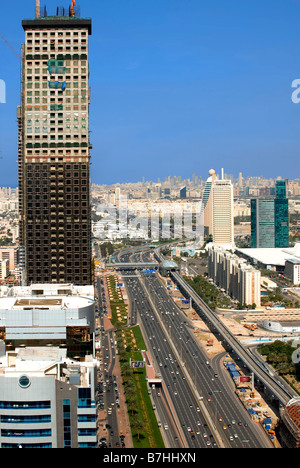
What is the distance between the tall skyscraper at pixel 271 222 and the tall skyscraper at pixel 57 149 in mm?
33883

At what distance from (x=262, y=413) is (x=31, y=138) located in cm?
1110

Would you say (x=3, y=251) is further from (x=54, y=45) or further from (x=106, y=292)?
(x=54, y=45)

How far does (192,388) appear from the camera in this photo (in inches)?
732

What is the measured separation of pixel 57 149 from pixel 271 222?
Answer: 3479 cm

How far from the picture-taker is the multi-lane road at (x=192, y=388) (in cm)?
1508

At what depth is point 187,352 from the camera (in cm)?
2270

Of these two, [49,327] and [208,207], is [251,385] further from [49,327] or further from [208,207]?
[208,207]

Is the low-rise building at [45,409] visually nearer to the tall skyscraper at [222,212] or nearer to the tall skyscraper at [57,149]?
the tall skyscraper at [57,149]

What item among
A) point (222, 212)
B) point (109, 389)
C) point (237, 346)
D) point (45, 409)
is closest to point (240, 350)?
point (237, 346)

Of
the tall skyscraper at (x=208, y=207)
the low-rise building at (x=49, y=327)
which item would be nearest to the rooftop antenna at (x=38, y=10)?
the low-rise building at (x=49, y=327)

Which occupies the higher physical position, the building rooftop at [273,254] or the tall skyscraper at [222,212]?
the tall skyscraper at [222,212]

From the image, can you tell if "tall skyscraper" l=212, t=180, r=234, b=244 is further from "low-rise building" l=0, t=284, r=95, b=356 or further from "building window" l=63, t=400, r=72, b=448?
"building window" l=63, t=400, r=72, b=448
